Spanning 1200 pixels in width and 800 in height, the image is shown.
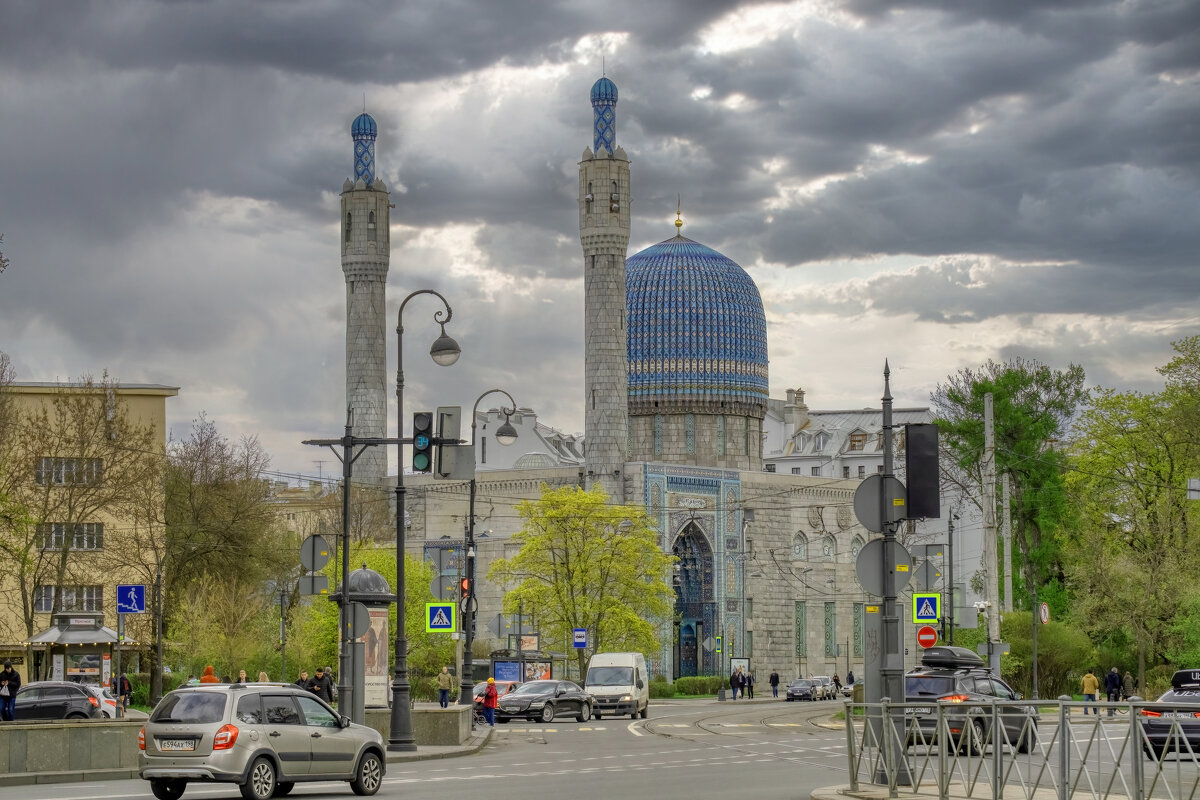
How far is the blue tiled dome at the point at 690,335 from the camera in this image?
89688 mm

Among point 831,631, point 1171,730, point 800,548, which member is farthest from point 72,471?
point 1171,730

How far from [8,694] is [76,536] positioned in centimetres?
2635

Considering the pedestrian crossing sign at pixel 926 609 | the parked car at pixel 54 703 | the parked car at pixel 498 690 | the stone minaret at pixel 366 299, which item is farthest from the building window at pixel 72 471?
the pedestrian crossing sign at pixel 926 609

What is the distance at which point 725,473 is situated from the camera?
284 feet

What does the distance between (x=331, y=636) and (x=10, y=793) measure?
3710 centimetres

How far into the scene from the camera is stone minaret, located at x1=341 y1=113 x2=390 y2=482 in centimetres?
8356

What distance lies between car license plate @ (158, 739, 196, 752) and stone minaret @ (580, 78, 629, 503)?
5900 cm

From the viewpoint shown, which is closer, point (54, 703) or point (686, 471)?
point (54, 703)

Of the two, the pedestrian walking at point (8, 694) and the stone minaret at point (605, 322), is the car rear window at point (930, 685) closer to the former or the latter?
the pedestrian walking at point (8, 694)

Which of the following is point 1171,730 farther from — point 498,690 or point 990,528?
point 498,690

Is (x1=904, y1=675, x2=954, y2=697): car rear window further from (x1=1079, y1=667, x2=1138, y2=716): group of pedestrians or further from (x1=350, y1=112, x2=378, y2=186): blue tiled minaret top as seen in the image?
(x1=350, y1=112, x2=378, y2=186): blue tiled minaret top

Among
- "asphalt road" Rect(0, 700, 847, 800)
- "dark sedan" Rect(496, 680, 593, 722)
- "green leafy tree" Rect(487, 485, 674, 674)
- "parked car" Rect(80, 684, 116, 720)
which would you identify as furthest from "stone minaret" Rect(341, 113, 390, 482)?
"parked car" Rect(80, 684, 116, 720)

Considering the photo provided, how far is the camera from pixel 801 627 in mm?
89812

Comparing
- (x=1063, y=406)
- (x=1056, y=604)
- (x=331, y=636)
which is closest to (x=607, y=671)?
(x=331, y=636)
